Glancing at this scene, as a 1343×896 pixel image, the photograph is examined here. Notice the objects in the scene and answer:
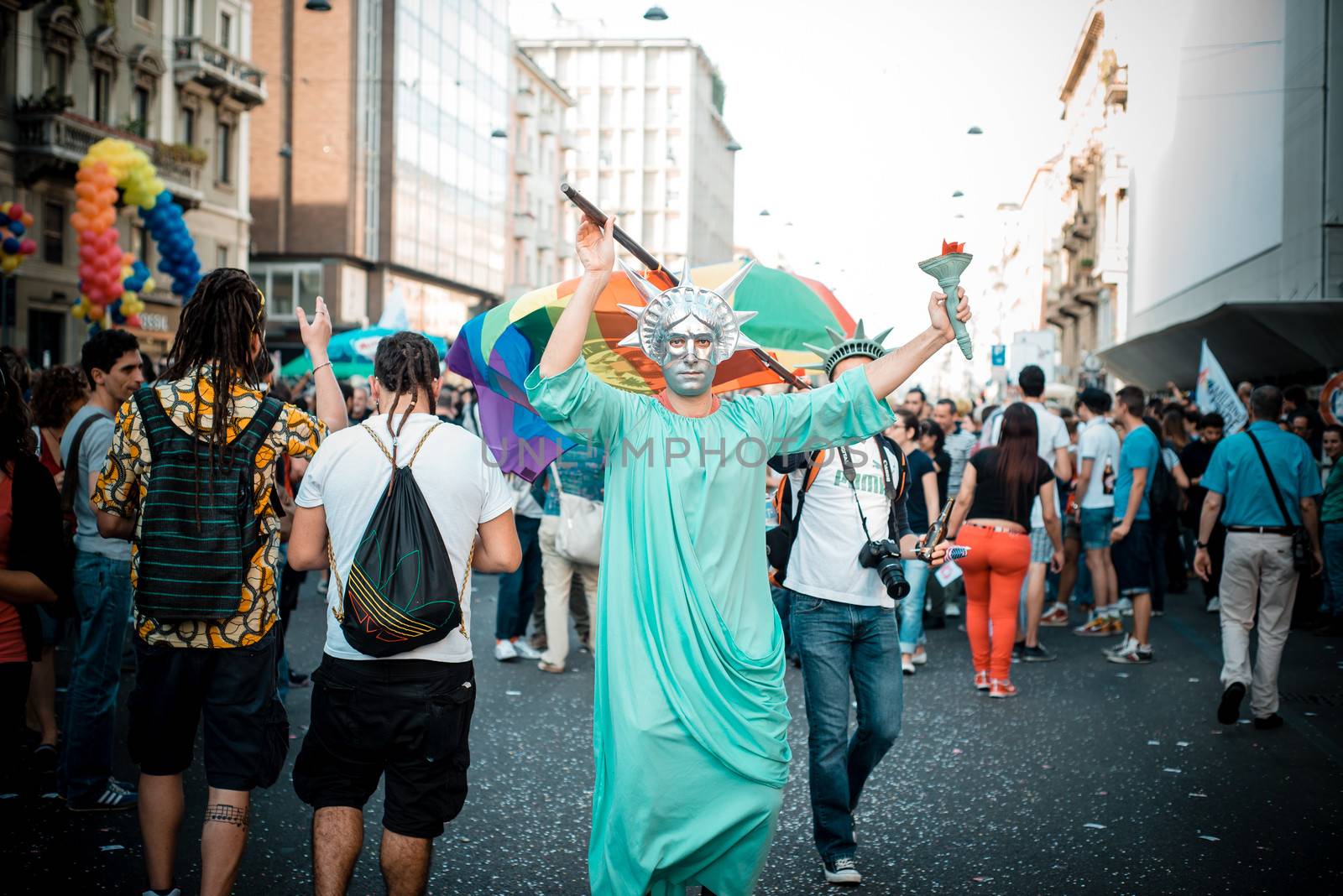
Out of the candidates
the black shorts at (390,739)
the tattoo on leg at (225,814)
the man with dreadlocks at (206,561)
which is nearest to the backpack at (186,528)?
the man with dreadlocks at (206,561)

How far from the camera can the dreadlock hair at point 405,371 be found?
395cm

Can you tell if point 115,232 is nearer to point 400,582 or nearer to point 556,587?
point 556,587

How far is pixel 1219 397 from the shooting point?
12055mm

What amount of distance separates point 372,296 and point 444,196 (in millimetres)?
6458

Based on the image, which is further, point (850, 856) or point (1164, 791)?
point (1164, 791)

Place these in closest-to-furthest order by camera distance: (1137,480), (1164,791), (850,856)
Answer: (850,856) < (1164,791) < (1137,480)

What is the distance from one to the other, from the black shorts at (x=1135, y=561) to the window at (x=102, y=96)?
29684 millimetres

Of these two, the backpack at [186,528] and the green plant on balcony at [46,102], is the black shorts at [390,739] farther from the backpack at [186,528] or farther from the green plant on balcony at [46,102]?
the green plant on balcony at [46,102]

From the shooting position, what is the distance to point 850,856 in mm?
4750

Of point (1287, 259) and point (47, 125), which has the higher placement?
point (47, 125)

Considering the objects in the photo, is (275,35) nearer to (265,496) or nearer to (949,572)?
(949,572)

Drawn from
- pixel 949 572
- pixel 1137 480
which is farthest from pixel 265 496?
pixel 1137 480

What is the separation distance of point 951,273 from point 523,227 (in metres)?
61.1

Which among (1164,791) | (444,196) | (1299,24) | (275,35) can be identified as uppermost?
(275,35)
